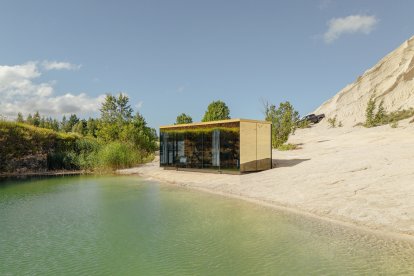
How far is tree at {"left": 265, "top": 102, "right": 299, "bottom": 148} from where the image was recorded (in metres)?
25.7

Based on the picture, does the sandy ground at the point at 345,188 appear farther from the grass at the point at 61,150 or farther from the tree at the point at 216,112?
the tree at the point at 216,112

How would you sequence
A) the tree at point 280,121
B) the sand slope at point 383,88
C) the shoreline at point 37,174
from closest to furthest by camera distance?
1. the shoreline at point 37,174
2. the tree at point 280,121
3. the sand slope at point 383,88

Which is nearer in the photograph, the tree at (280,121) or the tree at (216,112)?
the tree at (280,121)

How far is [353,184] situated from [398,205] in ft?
6.96

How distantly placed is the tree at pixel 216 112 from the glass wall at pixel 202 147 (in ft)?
61.2

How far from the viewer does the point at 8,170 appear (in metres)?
18.5

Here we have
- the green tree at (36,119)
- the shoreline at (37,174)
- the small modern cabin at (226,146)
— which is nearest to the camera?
the small modern cabin at (226,146)

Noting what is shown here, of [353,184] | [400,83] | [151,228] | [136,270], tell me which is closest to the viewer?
[136,270]

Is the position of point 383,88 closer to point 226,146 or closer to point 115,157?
point 226,146

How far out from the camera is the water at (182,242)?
4883 millimetres

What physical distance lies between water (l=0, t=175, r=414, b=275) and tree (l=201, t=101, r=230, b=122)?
91.9 feet

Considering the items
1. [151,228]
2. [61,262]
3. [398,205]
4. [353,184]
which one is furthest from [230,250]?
[353,184]

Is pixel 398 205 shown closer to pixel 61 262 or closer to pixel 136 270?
pixel 136 270

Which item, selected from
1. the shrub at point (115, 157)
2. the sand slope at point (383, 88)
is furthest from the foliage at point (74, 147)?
the sand slope at point (383, 88)
